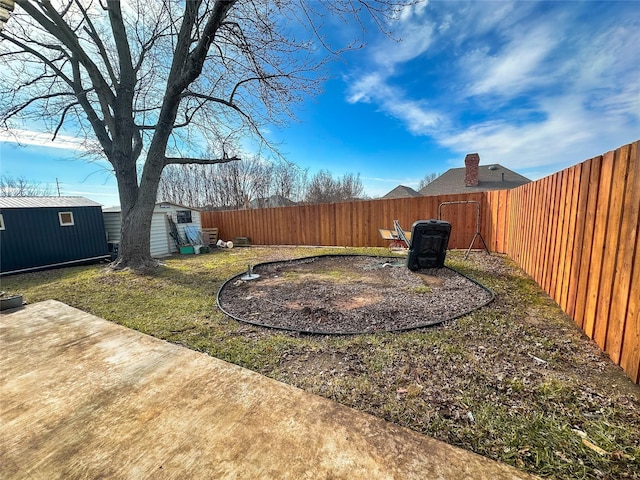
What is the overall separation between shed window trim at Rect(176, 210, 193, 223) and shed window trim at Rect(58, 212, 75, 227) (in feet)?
10.4

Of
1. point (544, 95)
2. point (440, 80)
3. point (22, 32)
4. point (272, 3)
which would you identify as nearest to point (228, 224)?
point (22, 32)

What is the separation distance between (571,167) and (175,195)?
24.0 meters

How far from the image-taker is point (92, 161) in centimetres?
819

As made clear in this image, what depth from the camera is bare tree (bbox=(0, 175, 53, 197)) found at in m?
19.5

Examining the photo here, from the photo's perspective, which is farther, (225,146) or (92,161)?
(92,161)

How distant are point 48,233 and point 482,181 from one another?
67.2 feet

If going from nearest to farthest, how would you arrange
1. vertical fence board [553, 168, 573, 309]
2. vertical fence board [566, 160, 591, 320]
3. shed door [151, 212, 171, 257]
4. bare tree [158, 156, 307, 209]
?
vertical fence board [566, 160, 591, 320]
vertical fence board [553, 168, 573, 309]
shed door [151, 212, 171, 257]
bare tree [158, 156, 307, 209]

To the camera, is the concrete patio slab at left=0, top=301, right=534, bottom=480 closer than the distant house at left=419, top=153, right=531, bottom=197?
Yes

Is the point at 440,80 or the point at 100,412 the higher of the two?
the point at 440,80

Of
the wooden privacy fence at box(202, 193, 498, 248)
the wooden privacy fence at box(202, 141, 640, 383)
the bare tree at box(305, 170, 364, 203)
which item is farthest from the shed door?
the bare tree at box(305, 170, 364, 203)

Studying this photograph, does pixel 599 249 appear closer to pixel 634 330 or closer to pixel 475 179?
pixel 634 330

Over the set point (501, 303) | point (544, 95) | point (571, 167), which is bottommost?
point (501, 303)

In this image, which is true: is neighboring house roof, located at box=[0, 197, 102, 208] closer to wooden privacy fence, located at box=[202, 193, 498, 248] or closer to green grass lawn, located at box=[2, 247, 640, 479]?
wooden privacy fence, located at box=[202, 193, 498, 248]

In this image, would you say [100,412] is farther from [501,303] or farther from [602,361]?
[501,303]
